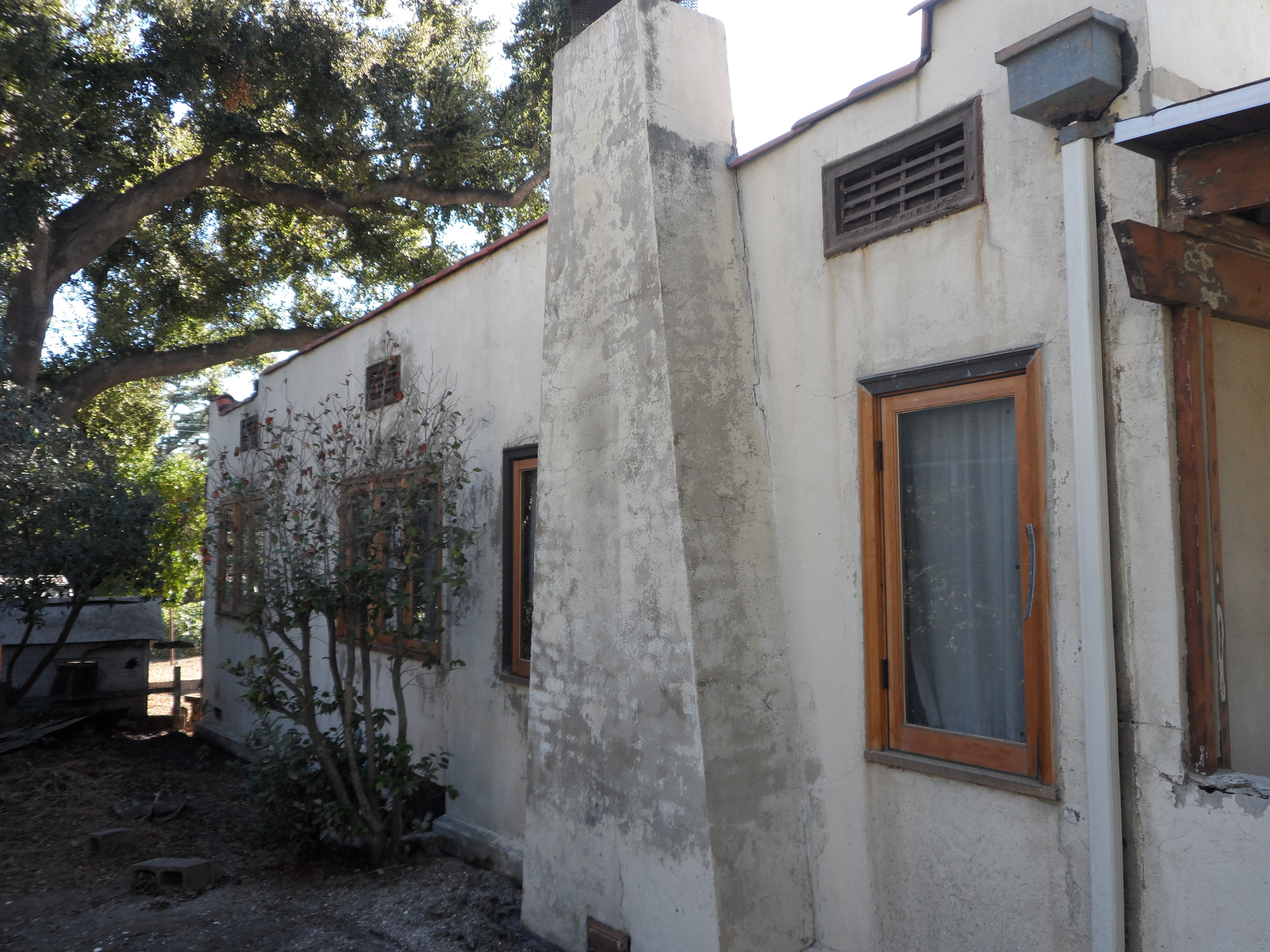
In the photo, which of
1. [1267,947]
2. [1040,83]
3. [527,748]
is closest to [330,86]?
[527,748]

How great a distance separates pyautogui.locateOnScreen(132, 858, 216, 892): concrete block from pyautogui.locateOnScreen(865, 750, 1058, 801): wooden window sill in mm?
3906

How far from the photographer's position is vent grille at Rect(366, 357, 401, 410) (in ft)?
24.0

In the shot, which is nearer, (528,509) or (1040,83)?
(1040,83)

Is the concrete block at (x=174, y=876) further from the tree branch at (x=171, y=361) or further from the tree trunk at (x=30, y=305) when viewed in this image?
the tree branch at (x=171, y=361)

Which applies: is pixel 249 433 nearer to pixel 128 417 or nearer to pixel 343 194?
pixel 343 194

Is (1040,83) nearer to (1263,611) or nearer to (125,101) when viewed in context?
(1263,611)

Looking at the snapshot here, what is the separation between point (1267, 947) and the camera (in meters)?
2.65

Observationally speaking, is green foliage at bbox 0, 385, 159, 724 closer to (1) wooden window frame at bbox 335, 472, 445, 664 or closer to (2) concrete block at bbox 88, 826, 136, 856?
(2) concrete block at bbox 88, 826, 136, 856

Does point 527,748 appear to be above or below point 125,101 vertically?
below

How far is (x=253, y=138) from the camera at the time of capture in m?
12.3

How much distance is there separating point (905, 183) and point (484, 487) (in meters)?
3.37

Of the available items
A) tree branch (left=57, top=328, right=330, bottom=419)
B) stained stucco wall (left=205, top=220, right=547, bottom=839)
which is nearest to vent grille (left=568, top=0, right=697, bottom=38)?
stained stucco wall (left=205, top=220, right=547, bottom=839)

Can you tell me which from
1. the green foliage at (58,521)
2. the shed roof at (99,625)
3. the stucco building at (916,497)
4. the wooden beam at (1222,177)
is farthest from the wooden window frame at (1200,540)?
the shed roof at (99,625)

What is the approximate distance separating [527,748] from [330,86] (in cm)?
1008
